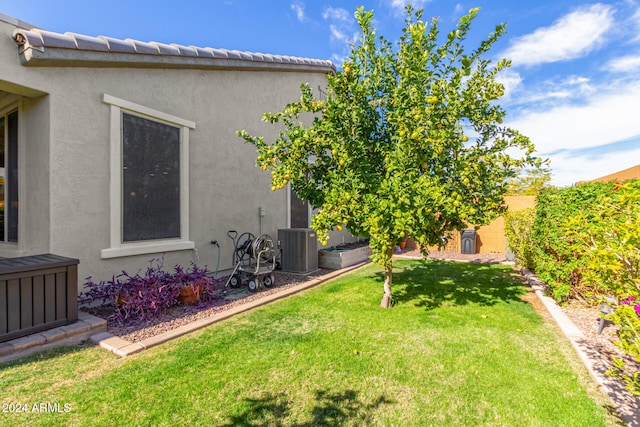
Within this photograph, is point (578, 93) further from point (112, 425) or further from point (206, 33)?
point (112, 425)

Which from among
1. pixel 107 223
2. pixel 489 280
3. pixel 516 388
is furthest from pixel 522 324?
pixel 107 223

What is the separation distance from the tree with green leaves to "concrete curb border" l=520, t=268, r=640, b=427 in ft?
6.49

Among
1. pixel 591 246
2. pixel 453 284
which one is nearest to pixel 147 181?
pixel 591 246

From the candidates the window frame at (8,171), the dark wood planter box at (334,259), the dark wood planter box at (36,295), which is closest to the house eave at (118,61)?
the window frame at (8,171)

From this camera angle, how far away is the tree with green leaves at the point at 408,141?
472 cm

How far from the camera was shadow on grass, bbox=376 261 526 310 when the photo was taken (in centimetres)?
623

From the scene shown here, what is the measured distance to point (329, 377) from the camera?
335 cm

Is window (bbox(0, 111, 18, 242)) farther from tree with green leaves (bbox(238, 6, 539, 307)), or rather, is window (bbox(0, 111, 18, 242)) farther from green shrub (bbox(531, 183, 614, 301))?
green shrub (bbox(531, 183, 614, 301))

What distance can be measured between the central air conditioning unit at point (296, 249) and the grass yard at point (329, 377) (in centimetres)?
342

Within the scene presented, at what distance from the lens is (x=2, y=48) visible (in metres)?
4.35

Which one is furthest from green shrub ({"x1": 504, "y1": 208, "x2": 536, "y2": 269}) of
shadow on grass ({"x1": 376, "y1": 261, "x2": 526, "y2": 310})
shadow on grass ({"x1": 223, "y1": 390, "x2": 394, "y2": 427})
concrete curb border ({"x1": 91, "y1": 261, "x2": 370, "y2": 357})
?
shadow on grass ({"x1": 223, "y1": 390, "x2": 394, "y2": 427})

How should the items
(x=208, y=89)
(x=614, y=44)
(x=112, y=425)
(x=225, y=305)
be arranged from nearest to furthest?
(x=112, y=425) < (x=225, y=305) < (x=208, y=89) < (x=614, y=44)

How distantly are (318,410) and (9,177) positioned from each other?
687cm

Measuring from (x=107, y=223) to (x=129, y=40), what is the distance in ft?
11.3
